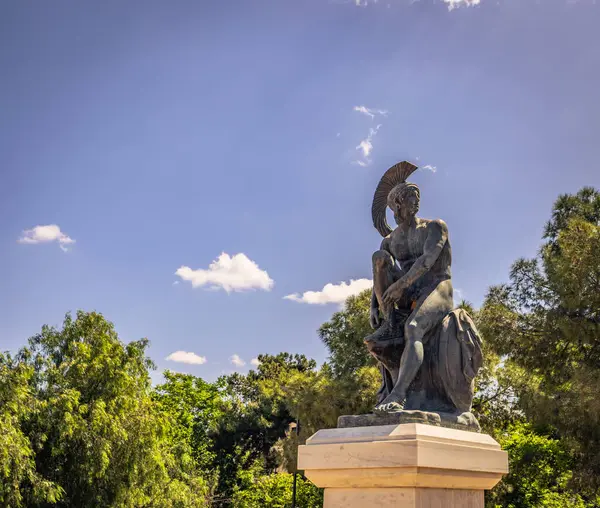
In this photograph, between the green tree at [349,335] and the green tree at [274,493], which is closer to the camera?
the green tree at [349,335]

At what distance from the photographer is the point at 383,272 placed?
656cm

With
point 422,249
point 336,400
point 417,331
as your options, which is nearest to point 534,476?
point 336,400

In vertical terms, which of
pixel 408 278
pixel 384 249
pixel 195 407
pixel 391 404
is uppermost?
pixel 195 407

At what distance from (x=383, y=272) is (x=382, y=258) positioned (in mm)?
131

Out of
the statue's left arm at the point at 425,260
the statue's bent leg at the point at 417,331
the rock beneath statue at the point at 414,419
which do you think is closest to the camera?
the rock beneath statue at the point at 414,419

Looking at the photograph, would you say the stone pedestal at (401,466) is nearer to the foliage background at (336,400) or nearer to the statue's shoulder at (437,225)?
the statue's shoulder at (437,225)

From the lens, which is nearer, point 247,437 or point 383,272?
point 383,272

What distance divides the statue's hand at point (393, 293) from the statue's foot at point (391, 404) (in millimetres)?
942

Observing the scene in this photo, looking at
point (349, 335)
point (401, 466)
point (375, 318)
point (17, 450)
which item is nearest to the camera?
point (401, 466)

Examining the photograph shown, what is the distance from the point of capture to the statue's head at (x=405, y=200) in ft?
22.0

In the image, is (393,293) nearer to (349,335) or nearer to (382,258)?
(382,258)

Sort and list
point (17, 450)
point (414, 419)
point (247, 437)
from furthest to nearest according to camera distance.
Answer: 1. point (247, 437)
2. point (17, 450)
3. point (414, 419)

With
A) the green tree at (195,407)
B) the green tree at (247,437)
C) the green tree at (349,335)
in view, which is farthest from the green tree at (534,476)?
the green tree at (195,407)

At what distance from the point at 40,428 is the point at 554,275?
14.9m
